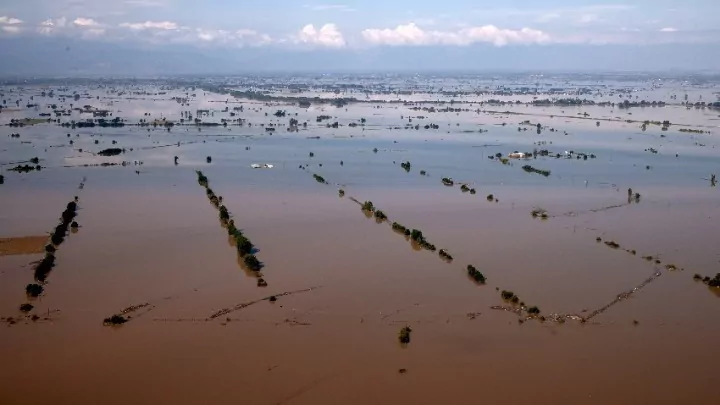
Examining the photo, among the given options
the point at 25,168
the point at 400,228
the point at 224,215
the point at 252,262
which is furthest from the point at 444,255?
the point at 25,168

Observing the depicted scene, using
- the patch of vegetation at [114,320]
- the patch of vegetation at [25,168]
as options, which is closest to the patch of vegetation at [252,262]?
the patch of vegetation at [114,320]

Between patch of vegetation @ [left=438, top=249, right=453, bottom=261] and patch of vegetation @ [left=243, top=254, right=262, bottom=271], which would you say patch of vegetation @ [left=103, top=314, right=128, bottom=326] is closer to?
patch of vegetation @ [left=243, top=254, right=262, bottom=271]

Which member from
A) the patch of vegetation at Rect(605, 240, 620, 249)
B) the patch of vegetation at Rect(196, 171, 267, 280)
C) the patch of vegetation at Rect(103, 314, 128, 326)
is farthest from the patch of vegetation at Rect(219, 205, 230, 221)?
the patch of vegetation at Rect(605, 240, 620, 249)

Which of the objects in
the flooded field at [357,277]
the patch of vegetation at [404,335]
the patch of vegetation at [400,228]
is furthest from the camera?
the patch of vegetation at [400,228]

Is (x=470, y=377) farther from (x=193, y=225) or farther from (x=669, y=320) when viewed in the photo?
(x=193, y=225)

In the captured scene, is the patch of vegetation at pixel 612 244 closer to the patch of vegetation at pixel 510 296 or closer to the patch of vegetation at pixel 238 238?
the patch of vegetation at pixel 510 296

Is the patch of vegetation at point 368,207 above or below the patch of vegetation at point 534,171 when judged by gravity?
below
